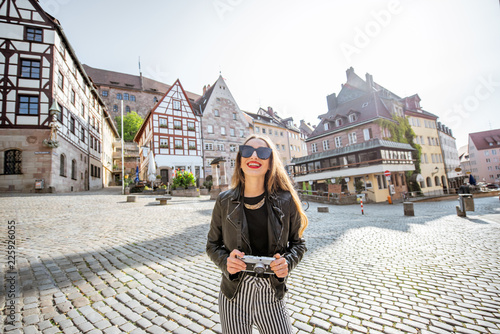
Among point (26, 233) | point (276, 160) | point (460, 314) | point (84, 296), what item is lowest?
point (460, 314)

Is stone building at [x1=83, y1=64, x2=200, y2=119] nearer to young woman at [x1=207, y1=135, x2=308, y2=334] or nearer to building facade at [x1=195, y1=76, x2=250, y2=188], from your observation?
building facade at [x1=195, y1=76, x2=250, y2=188]

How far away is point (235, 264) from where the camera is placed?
1.40 meters

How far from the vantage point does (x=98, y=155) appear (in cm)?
2983

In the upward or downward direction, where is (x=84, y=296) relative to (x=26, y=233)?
downward

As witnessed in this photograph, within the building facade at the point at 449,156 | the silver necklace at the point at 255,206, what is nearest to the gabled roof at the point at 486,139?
the building facade at the point at 449,156

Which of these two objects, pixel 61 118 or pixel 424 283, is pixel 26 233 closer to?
pixel 424 283

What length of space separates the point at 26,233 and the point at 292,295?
24.5 ft

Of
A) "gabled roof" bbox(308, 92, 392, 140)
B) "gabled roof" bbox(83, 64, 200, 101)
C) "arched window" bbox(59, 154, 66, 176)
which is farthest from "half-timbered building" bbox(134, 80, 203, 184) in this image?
"gabled roof" bbox(83, 64, 200, 101)

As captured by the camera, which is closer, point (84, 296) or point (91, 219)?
point (84, 296)

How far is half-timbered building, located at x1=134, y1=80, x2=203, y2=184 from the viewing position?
1185 inches

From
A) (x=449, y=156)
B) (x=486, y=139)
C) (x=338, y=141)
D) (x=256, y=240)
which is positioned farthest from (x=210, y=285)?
(x=486, y=139)

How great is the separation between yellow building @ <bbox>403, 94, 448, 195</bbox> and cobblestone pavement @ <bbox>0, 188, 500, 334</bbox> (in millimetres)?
30476

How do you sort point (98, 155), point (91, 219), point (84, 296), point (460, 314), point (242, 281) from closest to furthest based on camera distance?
point (242, 281) → point (460, 314) → point (84, 296) → point (91, 219) → point (98, 155)

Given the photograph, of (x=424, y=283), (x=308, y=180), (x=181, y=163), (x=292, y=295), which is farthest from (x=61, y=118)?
(x=308, y=180)
